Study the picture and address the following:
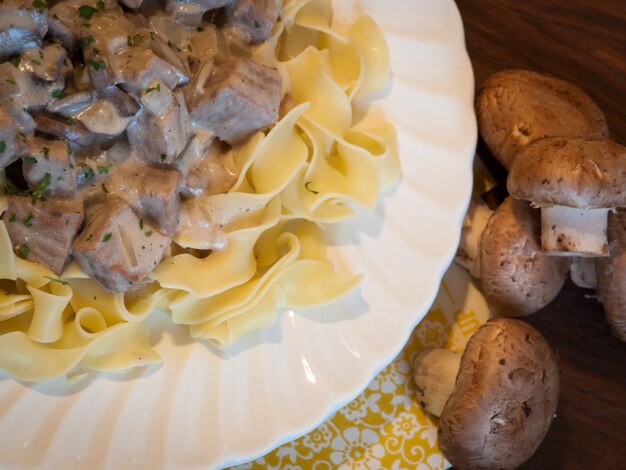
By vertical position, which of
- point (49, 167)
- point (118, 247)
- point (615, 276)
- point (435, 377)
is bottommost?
point (435, 377)

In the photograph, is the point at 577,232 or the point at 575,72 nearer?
the point at 577,232

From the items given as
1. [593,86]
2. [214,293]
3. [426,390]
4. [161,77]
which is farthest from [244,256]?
[593,86]

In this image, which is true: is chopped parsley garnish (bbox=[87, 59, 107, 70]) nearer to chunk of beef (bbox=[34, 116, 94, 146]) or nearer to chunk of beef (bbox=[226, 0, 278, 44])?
chunk of beef (bbox=[34, 116, 94, 146])

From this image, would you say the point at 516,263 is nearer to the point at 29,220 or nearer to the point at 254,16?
the point at 254,16

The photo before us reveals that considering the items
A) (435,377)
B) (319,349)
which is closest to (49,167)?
(319,349)

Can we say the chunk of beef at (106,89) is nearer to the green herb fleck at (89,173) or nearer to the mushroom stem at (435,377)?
the green herb fleck at (89,173)

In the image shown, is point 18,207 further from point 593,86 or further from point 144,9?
point 593,86

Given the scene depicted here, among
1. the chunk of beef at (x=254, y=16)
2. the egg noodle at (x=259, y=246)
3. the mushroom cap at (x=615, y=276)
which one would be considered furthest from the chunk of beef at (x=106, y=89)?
the mushroom cap at (x=615, y=276)
